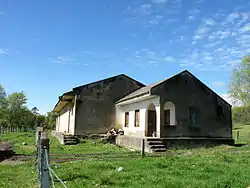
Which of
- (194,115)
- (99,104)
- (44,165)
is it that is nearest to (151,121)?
(194,115)

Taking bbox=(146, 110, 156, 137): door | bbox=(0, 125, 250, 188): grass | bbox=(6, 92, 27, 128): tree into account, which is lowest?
bbox=(0, 125, 250, 188): grass

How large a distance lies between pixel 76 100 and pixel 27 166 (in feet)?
43.5

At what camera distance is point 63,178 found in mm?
8617

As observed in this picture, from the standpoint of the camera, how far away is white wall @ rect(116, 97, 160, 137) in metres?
19.5

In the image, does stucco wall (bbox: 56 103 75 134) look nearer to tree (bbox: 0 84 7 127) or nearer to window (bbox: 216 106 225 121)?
window (bbox: 216 106 225 121)

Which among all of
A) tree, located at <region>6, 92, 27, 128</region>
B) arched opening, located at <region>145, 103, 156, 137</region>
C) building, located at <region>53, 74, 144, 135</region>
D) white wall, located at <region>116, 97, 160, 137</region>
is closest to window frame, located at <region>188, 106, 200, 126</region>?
white wall, located at <region>116, 97, 160, 137</region>

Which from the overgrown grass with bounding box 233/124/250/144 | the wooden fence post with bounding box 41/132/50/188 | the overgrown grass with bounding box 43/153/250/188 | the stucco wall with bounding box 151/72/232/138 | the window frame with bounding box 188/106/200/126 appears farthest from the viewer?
the overgrown grass with bounding box 233/124/250/144

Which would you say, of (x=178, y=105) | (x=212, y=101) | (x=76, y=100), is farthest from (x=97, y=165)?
(x=76, y=100)

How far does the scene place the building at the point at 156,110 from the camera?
63.9 ft

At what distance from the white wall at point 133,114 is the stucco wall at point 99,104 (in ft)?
2.19

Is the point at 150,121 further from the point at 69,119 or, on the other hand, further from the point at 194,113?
the point at 69,119

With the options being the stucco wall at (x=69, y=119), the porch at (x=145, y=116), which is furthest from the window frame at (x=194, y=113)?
the stucco wall at (x=69, y=119)

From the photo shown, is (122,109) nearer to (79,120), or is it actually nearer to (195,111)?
(79,120)

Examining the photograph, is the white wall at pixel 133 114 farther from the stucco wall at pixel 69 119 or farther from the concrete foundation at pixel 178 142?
the stucco wall at pixel 69 119
